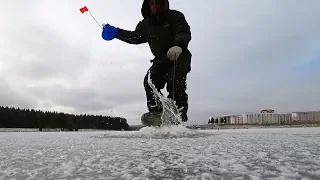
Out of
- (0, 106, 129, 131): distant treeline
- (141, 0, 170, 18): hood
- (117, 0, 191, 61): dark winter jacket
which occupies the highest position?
(141, 0, 170, 18): hood

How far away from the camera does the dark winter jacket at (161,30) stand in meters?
6.94

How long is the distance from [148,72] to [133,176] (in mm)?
5722

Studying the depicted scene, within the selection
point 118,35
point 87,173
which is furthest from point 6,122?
point 87,173

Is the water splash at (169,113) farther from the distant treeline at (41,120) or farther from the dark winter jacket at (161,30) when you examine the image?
the distant treeline at (41,120)

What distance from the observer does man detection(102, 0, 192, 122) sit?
7.04 metres

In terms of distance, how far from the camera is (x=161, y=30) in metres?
7.23

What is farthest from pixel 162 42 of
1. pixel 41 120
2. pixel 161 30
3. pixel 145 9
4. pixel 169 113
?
pixel 41 120

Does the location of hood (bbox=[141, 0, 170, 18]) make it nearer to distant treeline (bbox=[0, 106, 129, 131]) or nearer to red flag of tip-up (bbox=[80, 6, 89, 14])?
red flag of tip-up (bbox=[80, 6, 89, 14])

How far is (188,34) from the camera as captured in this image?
22.2ft

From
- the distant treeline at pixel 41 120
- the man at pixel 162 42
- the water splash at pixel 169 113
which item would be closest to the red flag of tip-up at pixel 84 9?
the man at pixel 162 42

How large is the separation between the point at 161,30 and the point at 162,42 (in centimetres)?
26

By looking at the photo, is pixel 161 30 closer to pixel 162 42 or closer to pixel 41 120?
pixel 162 42

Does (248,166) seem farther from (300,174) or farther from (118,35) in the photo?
(118,35)

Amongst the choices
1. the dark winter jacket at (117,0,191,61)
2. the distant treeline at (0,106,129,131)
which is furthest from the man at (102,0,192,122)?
the distant treeline at (0,106,129,131)
